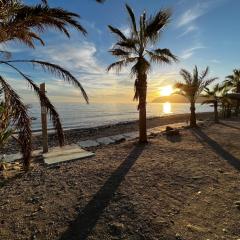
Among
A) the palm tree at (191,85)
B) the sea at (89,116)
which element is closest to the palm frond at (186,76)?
the palm tree at (191,85)

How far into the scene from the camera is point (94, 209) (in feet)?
16.0

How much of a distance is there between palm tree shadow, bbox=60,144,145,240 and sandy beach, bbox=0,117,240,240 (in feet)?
0.05

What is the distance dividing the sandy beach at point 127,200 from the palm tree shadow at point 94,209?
0.05 ft

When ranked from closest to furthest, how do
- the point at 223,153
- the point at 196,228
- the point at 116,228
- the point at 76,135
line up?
the point at 196,228 < the point at 116,228 < the point at 223,153 < the point at 76,135

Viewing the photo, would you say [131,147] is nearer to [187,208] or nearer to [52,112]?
[52,112]

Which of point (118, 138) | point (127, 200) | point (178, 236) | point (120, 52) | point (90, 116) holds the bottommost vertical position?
point (178, 236)

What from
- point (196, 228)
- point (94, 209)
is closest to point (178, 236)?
point (196, 228)

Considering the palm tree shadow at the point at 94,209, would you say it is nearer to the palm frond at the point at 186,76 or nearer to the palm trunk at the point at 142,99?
the palm trunk at the point at 142,99

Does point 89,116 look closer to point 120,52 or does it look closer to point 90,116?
point 90,116

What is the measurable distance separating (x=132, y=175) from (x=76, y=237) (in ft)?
10.2

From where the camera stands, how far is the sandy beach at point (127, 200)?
4.15 metres

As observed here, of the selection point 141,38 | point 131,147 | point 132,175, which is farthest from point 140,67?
point 132,175

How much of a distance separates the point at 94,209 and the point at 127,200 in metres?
0.75

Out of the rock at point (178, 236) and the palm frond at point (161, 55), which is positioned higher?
the palm frond at point (161, 55)
